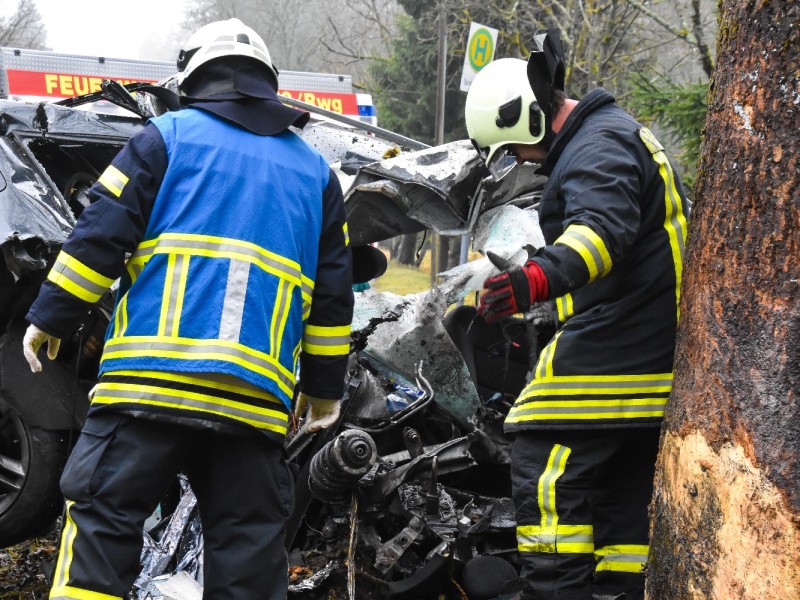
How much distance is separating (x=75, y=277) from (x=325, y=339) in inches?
27.2

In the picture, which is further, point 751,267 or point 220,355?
point 220,355

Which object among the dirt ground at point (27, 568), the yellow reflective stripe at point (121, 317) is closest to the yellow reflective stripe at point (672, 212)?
the yellow reflective stripe at point (121, 317)

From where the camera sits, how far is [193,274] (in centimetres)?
221

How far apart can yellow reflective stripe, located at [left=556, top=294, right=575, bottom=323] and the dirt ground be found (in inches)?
75.0

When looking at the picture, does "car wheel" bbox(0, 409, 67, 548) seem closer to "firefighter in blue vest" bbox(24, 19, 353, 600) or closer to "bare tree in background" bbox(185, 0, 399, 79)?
"firefighter in blue vest" bbox(24, 19, 353, 600)

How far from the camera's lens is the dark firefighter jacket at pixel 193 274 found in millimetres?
2186

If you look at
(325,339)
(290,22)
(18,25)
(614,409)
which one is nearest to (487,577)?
(614,409)

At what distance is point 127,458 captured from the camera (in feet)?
7.20

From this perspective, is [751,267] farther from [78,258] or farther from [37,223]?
[37,223]

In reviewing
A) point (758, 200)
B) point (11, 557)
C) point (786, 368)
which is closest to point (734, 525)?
point (786, 368)

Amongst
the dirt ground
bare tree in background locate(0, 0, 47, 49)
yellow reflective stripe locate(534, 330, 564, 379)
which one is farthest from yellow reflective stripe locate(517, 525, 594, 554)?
bare tree in background locate(0, 0, 47, 49)

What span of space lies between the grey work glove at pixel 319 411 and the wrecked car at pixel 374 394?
0.27 meters

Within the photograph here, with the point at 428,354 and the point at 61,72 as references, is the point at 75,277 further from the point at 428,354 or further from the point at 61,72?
the point at 61,72

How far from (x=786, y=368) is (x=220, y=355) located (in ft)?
4.15
